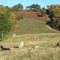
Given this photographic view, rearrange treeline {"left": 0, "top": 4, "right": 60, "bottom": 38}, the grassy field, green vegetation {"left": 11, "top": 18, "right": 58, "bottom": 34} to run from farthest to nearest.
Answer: green vegetation {"left": 11, "top": 18, "right": 58, "bottom": 34}, treeline {"left": 0, "top": 4, "right": 60, "bottom": 38}, the grassy field

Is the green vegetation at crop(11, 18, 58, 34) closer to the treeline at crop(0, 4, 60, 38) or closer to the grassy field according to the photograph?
the treeline at crop(0, 4, 60, 38)

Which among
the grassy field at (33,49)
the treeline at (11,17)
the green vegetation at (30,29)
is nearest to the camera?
the grassy field at (33,49)

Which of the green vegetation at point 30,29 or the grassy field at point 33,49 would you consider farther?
the green vegetation at point 30,29

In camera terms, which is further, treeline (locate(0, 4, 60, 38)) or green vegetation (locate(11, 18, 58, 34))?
green vegetation (locate(11, 18, 58, 34))

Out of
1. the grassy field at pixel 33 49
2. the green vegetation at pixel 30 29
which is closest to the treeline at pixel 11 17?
the green vegetation at pixel 30 29

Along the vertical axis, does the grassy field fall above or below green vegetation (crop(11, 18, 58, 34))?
above

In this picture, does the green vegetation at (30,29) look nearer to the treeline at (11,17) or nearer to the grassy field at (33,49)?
the treeline at (11,17)

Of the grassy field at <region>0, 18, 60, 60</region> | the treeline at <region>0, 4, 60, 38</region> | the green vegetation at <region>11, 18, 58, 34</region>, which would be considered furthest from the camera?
the green vegetation at <region>11, 18, 58, 34</region>

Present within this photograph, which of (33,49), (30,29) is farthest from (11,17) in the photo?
(33,49)

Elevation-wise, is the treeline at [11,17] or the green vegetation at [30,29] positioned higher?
A: the treeline at [11,17]

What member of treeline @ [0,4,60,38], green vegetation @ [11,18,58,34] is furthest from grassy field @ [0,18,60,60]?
green vegetation @ [11,18,58,34]

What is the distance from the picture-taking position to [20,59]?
1180cm

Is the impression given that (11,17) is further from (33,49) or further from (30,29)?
(33,49)

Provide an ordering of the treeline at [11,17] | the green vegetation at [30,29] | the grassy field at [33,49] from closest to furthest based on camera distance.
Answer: the grassy field at [33,49] < the treeline at [11,17] < the green vegetation at [30,29]
